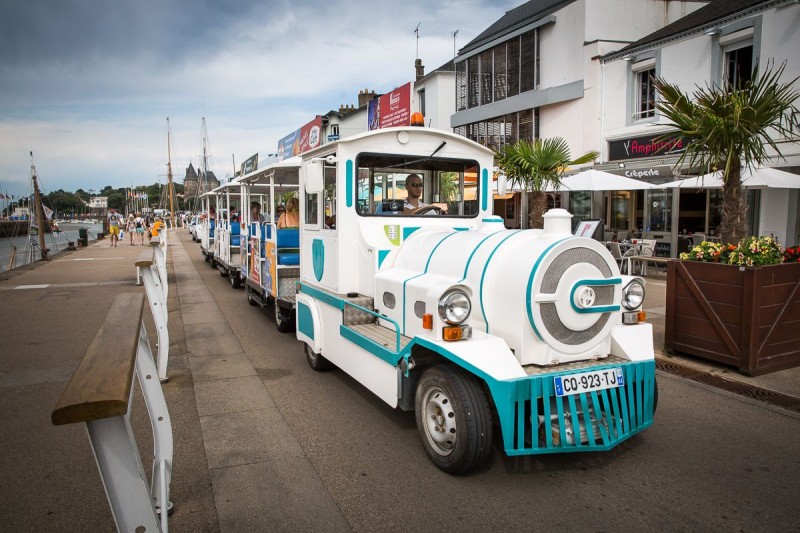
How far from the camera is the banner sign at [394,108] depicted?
42.8ft

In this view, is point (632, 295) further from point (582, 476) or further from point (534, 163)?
point (534, 163)

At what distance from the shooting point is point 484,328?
394cm

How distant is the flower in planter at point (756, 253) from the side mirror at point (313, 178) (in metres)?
4.44

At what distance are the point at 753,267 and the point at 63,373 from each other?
24.4 feet

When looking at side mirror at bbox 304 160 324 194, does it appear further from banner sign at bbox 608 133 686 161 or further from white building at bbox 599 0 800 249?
banner sign at bbox 608 133 686 161

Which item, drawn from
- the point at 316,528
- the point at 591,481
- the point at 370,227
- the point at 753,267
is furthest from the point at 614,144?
the point at 316,528

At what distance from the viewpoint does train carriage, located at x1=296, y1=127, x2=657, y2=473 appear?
343 centimetres

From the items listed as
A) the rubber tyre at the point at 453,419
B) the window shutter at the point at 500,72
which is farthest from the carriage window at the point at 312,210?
the window shutter at the point at 500,72

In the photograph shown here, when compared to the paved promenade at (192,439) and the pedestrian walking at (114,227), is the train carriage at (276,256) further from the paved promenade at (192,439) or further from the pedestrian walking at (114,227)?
the pedestrian walking at (114,227)

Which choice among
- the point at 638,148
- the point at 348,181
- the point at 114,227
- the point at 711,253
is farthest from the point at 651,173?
the point at 114,227

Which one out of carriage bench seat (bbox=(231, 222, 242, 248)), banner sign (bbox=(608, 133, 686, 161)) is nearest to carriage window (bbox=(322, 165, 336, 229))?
carriage bench seat (bbox=(231, 222, 242, 248))

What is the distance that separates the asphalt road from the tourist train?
0.27 m

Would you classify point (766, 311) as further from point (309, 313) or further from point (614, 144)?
point (614, 144)

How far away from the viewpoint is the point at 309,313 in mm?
5863
